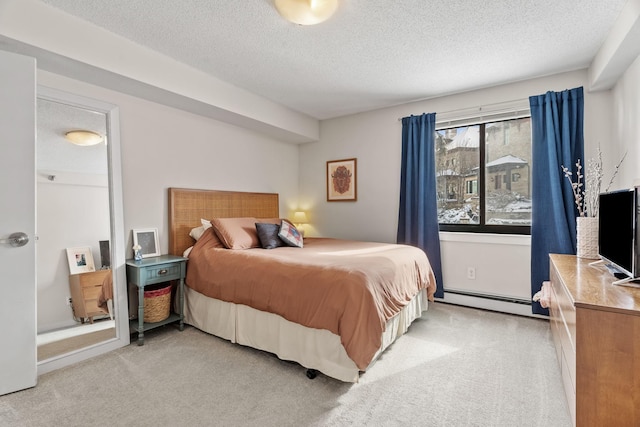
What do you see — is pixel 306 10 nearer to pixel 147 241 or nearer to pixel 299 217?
pixel 147 241

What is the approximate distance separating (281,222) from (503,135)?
2680 millimetres

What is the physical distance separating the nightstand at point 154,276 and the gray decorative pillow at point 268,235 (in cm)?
76

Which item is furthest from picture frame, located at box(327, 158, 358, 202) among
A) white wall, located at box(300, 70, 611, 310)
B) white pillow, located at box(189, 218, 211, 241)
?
white pillow, located at box(189, 218, 211, 241)

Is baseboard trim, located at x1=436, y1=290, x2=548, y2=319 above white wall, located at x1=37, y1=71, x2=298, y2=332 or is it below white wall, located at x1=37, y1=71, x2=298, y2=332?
below

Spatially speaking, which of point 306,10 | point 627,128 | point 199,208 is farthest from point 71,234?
point 627,128

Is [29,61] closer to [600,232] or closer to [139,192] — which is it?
[139,192]

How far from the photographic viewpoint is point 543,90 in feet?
10.1

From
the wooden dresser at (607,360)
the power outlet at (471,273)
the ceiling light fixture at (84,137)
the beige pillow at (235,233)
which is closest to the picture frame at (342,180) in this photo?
the beige pillow at (235,233)

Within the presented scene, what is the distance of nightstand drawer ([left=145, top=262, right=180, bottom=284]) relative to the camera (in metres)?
2.63

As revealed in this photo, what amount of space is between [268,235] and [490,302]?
251 cm

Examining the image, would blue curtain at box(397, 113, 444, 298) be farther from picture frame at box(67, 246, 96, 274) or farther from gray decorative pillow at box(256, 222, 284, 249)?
picture frame at box(67, 246, 96, 274)

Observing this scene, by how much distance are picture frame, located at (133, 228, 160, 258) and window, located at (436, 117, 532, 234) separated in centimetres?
317

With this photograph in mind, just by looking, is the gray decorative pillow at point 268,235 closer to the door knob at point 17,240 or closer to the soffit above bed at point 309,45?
the soffit above bed at point 309,45

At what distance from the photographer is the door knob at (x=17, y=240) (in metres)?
1.95
